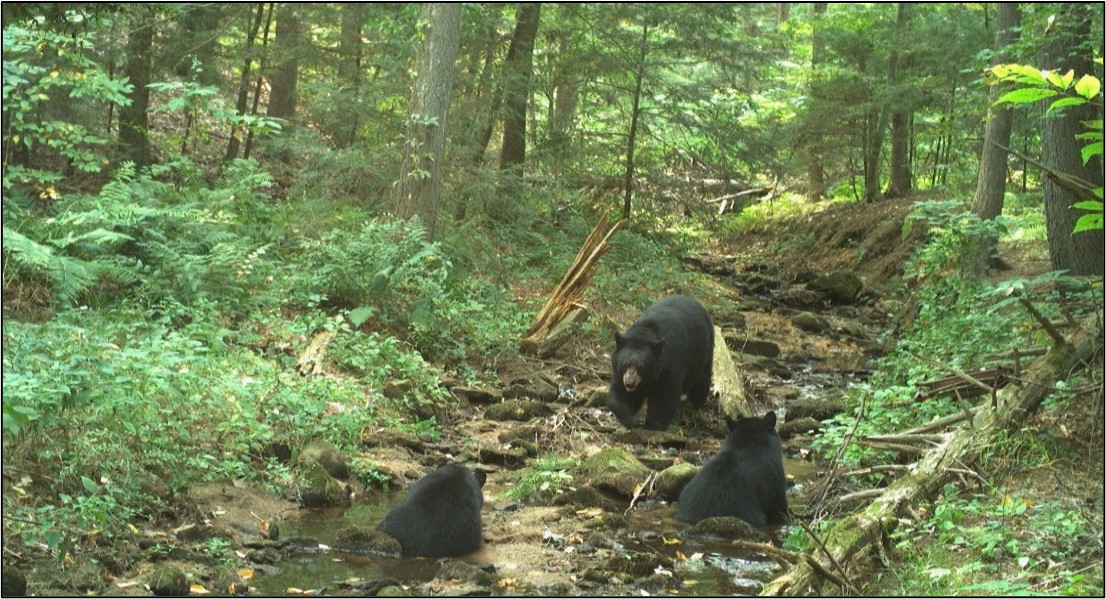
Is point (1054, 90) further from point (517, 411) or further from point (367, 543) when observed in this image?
point (517, 411)

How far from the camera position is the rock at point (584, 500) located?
7.27 m

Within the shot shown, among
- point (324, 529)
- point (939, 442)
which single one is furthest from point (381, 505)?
point (939, 442)

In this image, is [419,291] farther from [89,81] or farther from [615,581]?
[615,581]

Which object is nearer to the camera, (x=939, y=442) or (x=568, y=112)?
(x=939, y=442)

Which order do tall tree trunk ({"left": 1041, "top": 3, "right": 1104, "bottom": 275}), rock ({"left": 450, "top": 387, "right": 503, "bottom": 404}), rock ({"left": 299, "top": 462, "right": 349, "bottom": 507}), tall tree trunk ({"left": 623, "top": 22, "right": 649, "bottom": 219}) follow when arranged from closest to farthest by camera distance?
1. rock ({"left": 299, "top": 462, "right": 349, "bottom": 507})
2. rock ({"left": 450, "top": 387, "right": 503, "bottom": 404})
3. tall tree trunk ({"left": 1041, "top": 3, "right": 1104, "bottom": 275})
4. tall tree trunk ({"left": 623, "top": 22, "right": 649, "bottom": 219})

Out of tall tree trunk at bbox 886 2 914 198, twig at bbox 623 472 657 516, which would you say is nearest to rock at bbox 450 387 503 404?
twig at bbox 623 472 657 516

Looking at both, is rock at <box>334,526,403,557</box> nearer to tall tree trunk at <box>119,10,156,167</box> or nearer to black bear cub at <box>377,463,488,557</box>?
black bear cub at <box>377,463,488,557</box>

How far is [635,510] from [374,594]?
8.65 feet

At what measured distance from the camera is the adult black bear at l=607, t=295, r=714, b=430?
9.45 m

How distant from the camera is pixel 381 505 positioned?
704cm

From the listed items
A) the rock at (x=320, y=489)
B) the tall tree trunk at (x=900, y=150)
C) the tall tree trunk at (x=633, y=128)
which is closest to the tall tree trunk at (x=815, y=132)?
the tall tree trunk at (x=900, y=150)

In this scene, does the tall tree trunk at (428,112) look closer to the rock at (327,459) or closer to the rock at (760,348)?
the rock at (760,348)

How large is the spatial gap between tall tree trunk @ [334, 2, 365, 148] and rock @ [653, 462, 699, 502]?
31.5 feet

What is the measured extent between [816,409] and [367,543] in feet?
19.3
